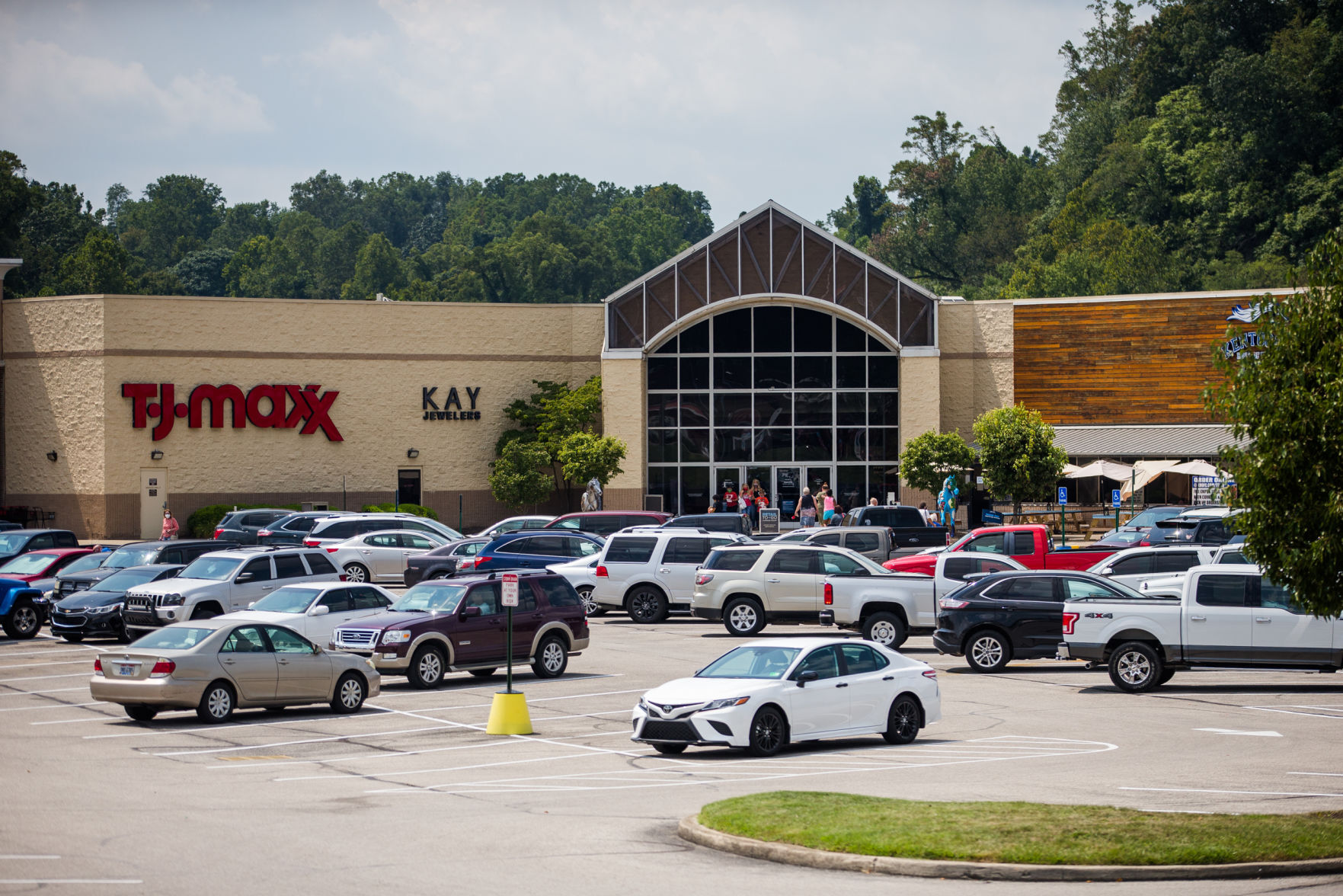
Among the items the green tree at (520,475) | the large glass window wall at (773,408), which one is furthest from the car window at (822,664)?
the large glass window wall at (773,408)

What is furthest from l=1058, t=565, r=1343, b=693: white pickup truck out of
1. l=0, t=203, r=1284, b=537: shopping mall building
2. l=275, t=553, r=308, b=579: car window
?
l=0, t=203, r=1284, b=537: shopping mall building

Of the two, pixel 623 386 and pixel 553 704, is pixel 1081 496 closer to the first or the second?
pixel 623 386

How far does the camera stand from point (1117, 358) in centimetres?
5362

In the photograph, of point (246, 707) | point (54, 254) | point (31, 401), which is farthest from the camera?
point (54, 254)

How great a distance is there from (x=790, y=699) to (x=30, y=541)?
75.9ft

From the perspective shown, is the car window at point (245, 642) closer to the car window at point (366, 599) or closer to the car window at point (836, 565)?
the car window at point (366, 599)

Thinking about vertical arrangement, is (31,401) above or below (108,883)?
above

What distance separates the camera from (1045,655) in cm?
2469

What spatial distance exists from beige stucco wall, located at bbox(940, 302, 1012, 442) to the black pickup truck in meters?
16.4

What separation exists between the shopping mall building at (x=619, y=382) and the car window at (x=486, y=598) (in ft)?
98.1

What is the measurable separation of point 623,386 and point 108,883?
44.0 m

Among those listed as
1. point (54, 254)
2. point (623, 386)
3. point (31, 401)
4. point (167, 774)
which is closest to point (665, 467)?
point (623, 386)

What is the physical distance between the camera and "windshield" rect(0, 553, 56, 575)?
103 feet

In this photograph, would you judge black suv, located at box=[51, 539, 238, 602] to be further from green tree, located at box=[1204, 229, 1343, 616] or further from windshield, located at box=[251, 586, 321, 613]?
green tree, located at box=[1204, 229, 1343, 616]
